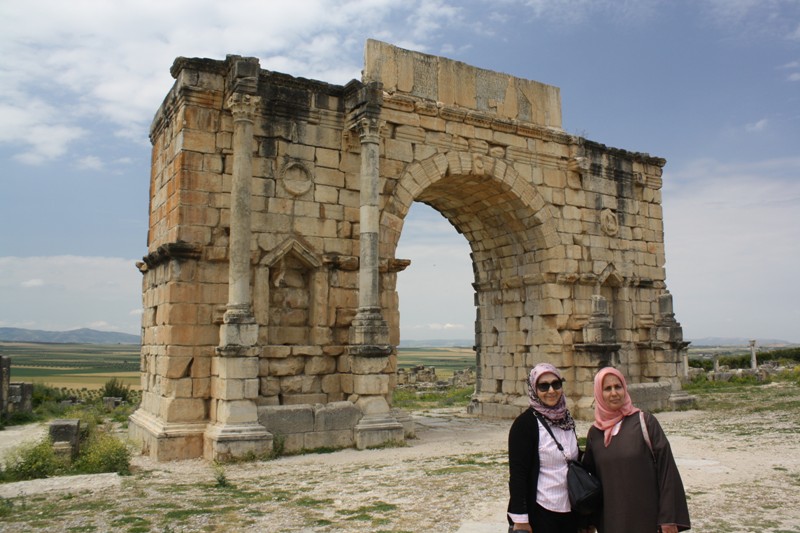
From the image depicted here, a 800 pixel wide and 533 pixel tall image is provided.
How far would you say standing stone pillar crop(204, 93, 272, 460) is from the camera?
9180 millimetres

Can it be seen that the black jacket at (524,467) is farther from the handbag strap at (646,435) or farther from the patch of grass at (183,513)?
the patch of grass at (183,513)

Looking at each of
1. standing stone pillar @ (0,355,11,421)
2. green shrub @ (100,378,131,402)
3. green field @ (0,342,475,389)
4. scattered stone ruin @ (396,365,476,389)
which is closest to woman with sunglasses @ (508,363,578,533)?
green field @ (0,342,475,389)

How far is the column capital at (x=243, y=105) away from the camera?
395 inches

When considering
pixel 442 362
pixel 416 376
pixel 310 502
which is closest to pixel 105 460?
pixel 310 502

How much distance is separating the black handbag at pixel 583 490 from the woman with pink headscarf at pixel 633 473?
41 millimetres

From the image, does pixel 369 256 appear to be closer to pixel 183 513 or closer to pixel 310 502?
pixel 310 502

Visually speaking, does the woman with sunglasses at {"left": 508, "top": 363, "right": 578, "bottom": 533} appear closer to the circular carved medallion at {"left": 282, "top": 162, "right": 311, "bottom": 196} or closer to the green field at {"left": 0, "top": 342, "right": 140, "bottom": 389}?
the circular carved medallion at {"left": 282, "top": 162, "right": 311, "bottom": 196}

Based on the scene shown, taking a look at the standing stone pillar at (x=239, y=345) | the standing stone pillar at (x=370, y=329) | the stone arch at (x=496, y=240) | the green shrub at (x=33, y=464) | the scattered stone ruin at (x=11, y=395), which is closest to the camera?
the green shrub at (x=33, y=464)

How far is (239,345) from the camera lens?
9.44 m

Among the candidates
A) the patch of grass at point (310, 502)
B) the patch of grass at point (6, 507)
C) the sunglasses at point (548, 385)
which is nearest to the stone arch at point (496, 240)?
the patch of grass at point (310, 502)

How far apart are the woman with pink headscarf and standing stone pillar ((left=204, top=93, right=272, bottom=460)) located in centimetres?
649

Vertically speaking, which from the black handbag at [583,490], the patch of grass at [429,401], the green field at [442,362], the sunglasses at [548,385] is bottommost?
the green field at [442,362]

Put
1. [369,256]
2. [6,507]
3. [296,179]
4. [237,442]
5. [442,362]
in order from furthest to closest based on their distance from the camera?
[442,362] → [296,179] → [369,256] → [237,442] → [6,507]

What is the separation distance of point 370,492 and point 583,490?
153 inches
